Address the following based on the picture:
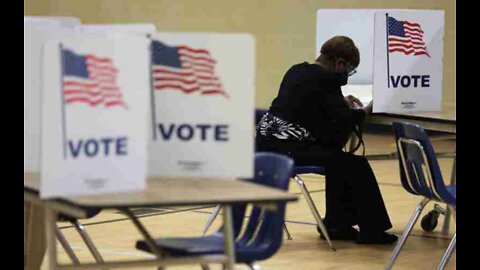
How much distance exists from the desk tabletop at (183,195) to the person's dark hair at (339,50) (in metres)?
2.52

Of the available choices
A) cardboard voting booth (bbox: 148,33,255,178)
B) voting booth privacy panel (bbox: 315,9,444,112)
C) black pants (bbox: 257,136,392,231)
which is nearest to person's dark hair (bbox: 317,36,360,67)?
voting booth privacy panel (bbox: 315,9,444,112)

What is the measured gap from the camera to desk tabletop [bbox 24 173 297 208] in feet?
10.6

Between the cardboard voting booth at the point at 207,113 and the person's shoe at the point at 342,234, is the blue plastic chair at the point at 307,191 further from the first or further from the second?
the cardboard voting booth at the point at 207,113

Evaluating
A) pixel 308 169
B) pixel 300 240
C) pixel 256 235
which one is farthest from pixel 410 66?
pixel 256 235

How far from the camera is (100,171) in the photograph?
3344 millimetres

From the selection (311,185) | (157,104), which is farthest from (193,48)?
(311,185)

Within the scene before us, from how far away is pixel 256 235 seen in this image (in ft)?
12.9

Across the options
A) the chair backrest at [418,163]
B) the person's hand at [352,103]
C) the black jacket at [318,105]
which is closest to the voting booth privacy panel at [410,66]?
the person's hand at [352,103]

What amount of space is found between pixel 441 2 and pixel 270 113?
17.3 ft

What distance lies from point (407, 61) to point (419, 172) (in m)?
1.25

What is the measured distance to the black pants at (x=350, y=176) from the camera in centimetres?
603
